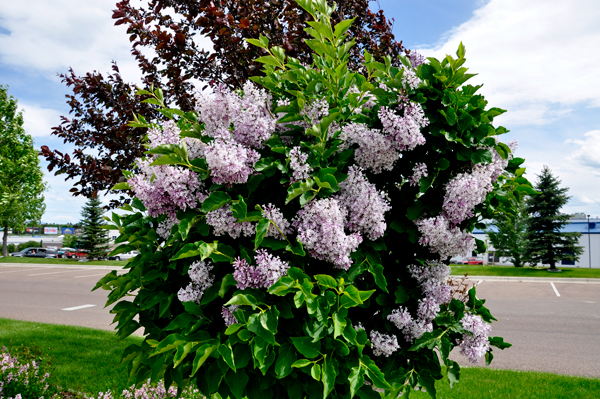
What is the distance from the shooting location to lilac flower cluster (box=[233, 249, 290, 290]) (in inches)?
71.6

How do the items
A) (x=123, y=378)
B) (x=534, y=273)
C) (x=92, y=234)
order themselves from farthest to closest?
(x=92, y=234)
(x=534, y=273)
(x=123, y=378)

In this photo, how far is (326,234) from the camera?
1812 mm

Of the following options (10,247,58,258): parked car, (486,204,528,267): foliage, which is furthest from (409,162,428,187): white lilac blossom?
(10,247,58,258): parked car

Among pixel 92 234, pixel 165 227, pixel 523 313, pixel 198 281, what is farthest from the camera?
pixel 92 234

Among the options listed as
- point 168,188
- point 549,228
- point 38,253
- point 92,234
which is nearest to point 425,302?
point 168,188

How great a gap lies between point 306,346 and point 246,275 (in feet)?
1.43

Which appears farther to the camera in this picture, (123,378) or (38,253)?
(38,253)

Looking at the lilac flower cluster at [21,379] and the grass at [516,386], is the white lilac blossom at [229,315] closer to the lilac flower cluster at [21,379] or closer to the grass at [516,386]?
the lilac flower cluster at [21,379]

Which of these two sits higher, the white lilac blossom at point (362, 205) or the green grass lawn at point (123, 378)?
the white lilac blossom at point (362, 205)

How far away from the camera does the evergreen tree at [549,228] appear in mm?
24562

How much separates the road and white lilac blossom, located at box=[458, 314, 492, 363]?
4.65m

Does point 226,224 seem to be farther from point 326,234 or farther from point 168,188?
point 326,234

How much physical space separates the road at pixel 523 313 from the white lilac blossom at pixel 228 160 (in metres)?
5.91

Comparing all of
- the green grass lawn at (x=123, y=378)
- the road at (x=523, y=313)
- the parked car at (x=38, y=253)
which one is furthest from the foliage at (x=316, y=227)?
the parked car at (x=38, y=253)
